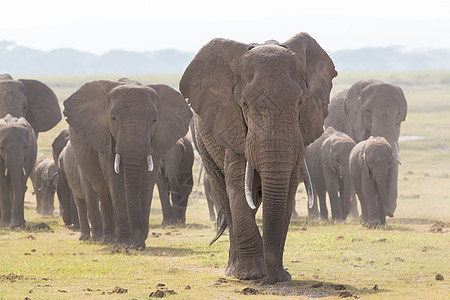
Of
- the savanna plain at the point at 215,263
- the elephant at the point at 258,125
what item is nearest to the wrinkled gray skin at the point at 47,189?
the savanna plain at the point at 215,263

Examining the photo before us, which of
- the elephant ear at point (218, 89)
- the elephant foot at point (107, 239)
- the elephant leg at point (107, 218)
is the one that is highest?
the elephant ear at point (218, 89)

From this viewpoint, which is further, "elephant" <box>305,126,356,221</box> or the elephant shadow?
"elephant" <box>305,126,356,221</box>

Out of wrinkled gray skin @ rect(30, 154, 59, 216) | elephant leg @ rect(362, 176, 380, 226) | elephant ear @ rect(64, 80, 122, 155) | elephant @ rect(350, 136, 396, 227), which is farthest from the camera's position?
wrinkled gray skin @ rect(30, 154, 59, 216)

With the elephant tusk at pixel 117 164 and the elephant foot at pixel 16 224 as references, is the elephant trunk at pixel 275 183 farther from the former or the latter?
the elephant foot at pixel 16 224

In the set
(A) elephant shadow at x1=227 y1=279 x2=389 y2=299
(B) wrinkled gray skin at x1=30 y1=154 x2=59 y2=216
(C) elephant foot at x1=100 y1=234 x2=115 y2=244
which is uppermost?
(A) elephant shadow at x1=227 y1=279 x2=389 y2=299

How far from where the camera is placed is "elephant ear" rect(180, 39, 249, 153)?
32.3 feet

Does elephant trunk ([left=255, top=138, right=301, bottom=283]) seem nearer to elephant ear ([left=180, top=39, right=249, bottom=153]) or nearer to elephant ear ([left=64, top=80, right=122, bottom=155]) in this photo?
elephant ear ([left=180, top=39, right=249, bottom=153])

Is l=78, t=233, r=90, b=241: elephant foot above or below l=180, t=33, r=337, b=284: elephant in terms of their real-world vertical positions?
below

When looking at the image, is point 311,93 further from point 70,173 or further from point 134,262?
point 70,173

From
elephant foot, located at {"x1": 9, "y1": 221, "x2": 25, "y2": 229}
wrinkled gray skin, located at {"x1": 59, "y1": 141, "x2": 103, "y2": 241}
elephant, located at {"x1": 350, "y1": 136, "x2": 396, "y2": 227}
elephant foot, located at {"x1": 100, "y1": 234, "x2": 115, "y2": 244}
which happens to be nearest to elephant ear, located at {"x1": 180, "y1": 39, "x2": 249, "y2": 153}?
elephant foot, located at {"x1": 100, "y1": 234, "x2": 115, "y2": 244}

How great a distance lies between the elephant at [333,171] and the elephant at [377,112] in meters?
1.18

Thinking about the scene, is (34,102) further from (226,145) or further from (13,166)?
(226,145)

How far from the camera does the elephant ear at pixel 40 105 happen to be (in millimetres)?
23578

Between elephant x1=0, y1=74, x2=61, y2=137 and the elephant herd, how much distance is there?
0.03 metres
